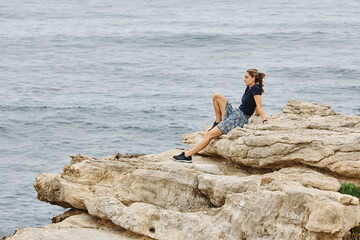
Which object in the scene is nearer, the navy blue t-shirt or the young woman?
the young woman

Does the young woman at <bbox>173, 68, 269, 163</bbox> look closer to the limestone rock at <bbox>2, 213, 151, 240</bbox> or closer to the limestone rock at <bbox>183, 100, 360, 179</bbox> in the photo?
the limestone rock at <bbox>183, 100, 360, 179</bbox>

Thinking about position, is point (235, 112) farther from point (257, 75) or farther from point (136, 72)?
point (136, 72)

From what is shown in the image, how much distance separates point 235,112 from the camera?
1617cm

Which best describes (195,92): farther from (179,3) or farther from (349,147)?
(179,3)

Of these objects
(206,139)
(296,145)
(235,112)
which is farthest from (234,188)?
(235,112)

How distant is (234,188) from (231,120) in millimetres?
3238

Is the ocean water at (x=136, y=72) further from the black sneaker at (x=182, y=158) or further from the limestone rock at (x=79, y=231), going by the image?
the black sneaker at (x=182, y=158)

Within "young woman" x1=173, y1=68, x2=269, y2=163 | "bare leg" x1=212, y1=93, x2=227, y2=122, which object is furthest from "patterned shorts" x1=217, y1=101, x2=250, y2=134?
"bare leg" x1=212, y1=93, x2=227, y2=122

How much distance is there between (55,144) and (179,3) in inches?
3010

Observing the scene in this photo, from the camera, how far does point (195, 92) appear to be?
5106 cm

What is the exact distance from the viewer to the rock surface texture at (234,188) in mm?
11398

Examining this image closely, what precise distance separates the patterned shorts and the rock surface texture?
0.26m

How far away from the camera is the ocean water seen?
37.3 meters

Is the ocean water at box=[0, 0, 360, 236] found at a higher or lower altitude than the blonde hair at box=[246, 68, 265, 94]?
lower
